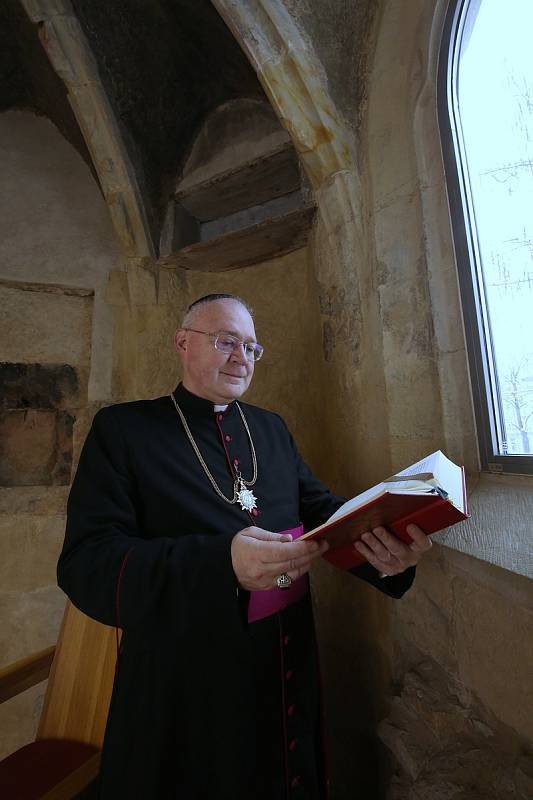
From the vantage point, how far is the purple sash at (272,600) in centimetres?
125

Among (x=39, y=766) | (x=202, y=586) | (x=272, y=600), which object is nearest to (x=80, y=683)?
(x=39, y=766)

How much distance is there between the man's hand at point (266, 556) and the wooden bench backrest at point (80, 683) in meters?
1.03

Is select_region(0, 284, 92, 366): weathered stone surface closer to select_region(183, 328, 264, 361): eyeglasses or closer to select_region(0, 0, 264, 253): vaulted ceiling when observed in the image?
select_region(0, 0, 264, 253): vaulted ceiling

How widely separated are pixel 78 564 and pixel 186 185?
295 cm

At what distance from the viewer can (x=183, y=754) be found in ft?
3.77

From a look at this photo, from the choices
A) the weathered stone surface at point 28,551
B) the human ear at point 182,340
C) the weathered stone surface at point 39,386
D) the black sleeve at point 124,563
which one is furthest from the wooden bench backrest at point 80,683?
the weathered stone surface at point 39,386

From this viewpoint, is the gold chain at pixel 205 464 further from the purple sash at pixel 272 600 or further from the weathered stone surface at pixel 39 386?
the weathered stone surface at pixel 39 386

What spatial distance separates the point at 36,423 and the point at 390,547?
107 inches

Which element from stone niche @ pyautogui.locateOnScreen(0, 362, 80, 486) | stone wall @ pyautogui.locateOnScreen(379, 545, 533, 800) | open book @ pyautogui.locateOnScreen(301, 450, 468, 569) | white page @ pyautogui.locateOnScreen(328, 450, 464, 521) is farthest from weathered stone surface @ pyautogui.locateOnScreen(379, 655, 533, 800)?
stone niche @ pyautogui.locateOnScreen(0, 362, 80, 486)

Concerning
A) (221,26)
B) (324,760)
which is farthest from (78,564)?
(221,26)

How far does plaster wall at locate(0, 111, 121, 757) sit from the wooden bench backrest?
124cm

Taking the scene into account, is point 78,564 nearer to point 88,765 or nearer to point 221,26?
point 88,765

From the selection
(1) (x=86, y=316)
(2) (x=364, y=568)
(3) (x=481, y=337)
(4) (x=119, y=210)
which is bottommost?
(2) (x=364, y=568)

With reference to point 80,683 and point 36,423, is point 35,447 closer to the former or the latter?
point 36,423
